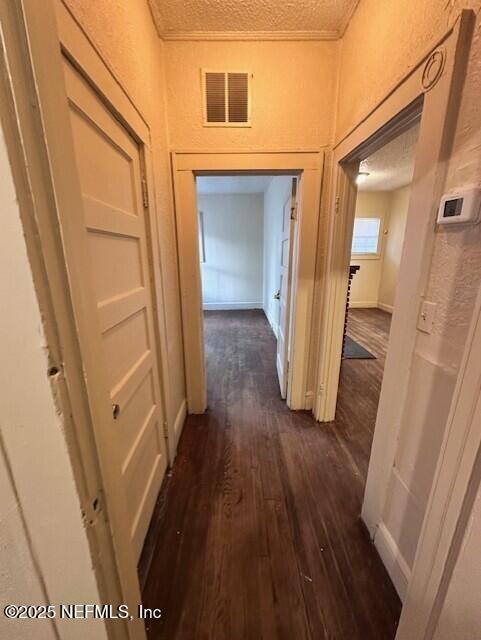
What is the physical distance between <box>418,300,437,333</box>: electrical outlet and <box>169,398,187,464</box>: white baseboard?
159 centimetres

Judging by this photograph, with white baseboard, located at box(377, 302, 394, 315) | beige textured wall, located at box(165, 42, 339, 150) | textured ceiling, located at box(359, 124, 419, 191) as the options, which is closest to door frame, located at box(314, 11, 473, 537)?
beige textured wall, located at box(165, 42, 339, 150)

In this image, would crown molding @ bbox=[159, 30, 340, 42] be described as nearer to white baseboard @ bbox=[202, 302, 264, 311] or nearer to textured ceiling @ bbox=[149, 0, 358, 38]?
textured ceiling @ bbox=[149, 0, 358, 38]

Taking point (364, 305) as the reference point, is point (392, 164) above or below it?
above

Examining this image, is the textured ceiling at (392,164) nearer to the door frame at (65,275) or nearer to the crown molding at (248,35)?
the crown molding at (248,35)

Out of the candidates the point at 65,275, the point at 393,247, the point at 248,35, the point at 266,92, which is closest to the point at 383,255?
the point at 393,247

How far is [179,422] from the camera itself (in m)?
2.02

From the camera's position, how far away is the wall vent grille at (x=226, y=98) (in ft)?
5.60

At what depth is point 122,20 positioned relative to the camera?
106 centimetres

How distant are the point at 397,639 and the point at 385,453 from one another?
23.1 inches

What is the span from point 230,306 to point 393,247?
3883mm

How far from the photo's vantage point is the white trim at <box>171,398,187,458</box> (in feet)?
6.06

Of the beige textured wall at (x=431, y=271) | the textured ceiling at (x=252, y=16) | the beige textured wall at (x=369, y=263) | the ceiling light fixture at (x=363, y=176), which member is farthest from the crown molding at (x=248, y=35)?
the beige textured wall at (x=369, y=263)

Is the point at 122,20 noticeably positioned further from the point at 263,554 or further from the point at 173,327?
the point at 263,554

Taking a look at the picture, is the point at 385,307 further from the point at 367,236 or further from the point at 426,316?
the point at 426,316
